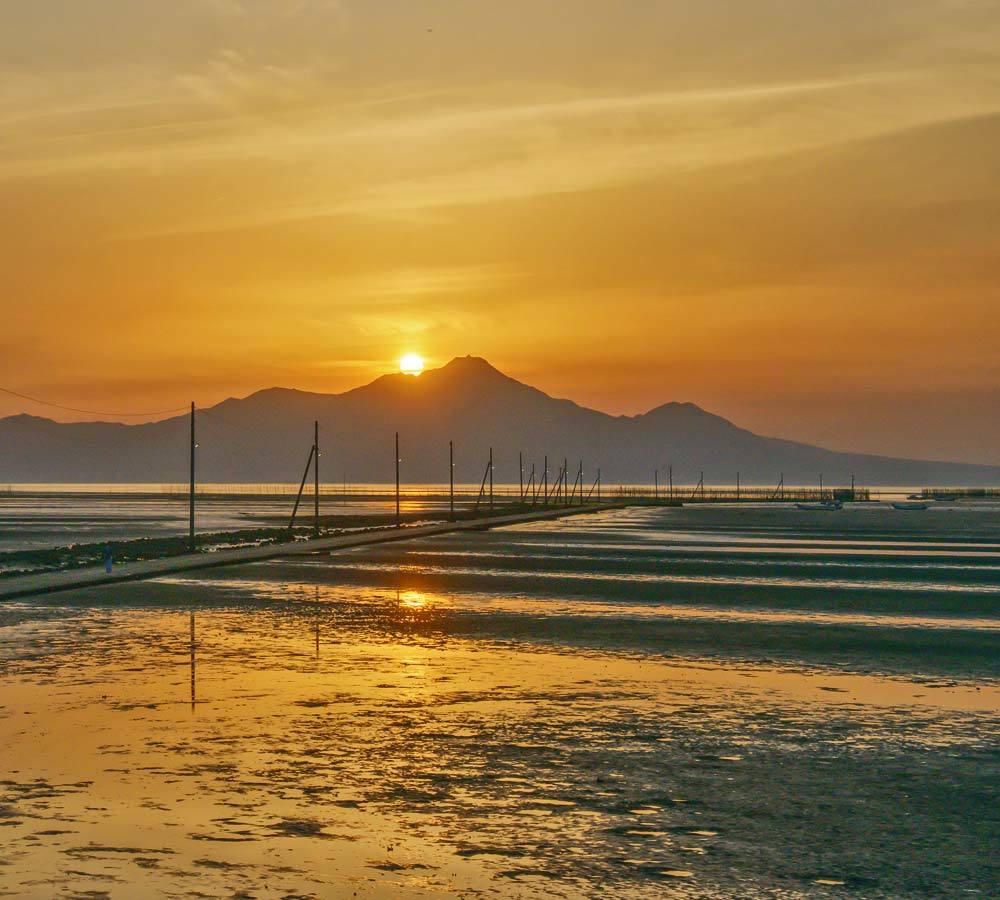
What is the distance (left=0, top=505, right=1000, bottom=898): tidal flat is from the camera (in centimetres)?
907

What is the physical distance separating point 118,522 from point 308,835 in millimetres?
102694

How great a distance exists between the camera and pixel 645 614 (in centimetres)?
2850

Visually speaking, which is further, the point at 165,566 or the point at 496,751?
the point at 165,566

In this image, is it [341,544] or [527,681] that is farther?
[341,544]

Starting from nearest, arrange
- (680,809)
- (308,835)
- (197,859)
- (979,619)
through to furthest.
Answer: (197,859)
(308,835)
(680,809)
(979,619)

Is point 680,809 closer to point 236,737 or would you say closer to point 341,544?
point 236,737

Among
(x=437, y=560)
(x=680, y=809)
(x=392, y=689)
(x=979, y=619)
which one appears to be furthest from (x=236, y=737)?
(x=437, y=560)

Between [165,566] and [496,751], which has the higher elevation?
[165,566]

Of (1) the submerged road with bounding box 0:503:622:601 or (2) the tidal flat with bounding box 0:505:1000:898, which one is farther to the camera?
(1) the submerged road with bounding box 0:503:622:601

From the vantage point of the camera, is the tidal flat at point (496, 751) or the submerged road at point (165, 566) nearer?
the tidal flat at point (496, 751)

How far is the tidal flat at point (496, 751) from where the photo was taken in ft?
29.8

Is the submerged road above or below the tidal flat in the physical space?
above

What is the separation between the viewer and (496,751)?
519 inches

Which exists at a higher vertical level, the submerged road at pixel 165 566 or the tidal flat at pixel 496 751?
the submerged road at pixel 165 566
